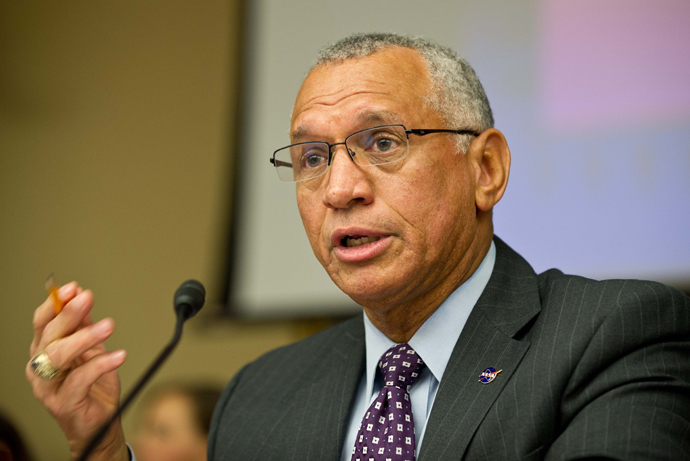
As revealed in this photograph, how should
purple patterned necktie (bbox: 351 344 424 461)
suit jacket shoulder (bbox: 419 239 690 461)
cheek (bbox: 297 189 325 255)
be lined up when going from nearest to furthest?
suit jacket shoulder (bbox: 419 239 690 461) < purple patterned necktie (bbox: 351 344 424 461) < cheek (bbox: 297 189 325 255)

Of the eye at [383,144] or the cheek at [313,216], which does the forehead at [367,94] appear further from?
the cheek at [313,216]

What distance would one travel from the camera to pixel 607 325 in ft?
4.19

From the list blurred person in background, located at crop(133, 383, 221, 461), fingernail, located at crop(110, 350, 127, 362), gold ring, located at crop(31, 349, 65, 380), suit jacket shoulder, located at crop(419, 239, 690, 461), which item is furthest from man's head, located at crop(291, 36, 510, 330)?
blurred person in background, located at crop(133, 383, 221, 461)

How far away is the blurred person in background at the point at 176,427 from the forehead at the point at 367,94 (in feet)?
5.79

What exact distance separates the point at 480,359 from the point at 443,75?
716 mm

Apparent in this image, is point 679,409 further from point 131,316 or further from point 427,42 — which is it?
point 131,316

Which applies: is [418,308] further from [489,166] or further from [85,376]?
[85,376]

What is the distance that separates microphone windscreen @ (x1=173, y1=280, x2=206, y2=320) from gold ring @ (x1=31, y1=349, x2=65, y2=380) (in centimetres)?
31

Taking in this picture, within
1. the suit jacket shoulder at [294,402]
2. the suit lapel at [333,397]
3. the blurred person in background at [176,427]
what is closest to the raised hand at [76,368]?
the suit jacket shoulder at [294,402]

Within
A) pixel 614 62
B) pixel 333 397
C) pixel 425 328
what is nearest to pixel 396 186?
pixel 425 328

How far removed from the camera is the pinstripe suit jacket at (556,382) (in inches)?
46.0

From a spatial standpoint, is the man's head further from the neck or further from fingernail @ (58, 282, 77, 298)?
fingernail @ (58, 282, 77, 298)

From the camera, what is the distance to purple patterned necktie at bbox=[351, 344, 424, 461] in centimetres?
139

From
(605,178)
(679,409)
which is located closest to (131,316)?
(605,178)
